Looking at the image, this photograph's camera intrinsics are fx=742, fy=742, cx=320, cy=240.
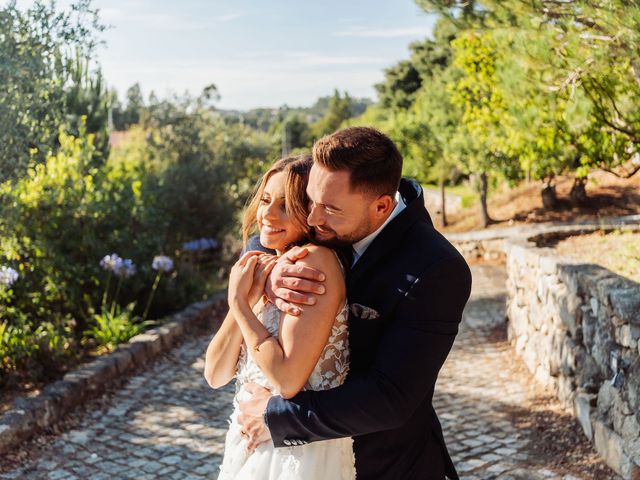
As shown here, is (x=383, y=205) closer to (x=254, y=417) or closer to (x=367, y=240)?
(x=367, y=240)

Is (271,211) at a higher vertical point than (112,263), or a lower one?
higher

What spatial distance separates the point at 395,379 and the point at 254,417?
0.44m

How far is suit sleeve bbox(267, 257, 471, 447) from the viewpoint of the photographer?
1771mm

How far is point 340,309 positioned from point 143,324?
20.3ft

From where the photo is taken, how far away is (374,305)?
6.25 ft

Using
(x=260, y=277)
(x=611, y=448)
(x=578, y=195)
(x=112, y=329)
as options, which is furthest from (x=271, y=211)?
(x=578, y=195)

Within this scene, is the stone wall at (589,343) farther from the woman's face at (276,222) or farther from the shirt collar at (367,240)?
the woman's face at (276,222)

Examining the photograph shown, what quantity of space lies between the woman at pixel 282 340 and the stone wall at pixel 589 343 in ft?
9.23

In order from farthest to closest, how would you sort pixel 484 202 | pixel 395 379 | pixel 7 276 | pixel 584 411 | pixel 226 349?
pixel 484 202 → pixel 7 276 → pixel 584 411 → pixel 226 349 → pixel 395 379

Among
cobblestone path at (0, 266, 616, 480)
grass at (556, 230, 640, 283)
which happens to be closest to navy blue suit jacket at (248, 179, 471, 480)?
cobblestone path at (0, 266, 616, 480)

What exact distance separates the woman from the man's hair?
205mm

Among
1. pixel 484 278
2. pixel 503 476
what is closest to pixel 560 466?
pixel 503 476

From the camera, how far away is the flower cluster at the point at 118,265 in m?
7.61

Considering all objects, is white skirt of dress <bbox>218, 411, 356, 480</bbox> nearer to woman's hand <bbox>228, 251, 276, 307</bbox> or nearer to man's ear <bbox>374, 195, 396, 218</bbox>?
woman's hand <bbox>228, 251, 276, 307</bbox>
